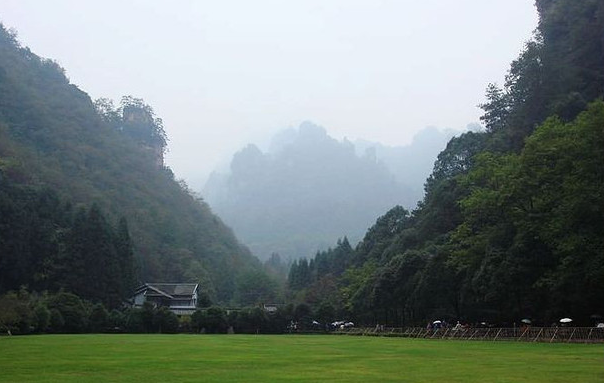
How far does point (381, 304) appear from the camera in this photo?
2165 inches

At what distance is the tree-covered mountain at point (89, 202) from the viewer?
60.2 metres

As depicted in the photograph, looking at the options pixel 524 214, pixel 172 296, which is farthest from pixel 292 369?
pixel 172 296

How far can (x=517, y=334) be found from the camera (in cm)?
3606

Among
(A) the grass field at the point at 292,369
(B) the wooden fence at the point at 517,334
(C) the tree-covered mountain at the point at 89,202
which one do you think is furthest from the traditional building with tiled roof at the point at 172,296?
(A) the grass field at the point at 292,369

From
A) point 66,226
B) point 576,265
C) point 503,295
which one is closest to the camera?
point 576,265

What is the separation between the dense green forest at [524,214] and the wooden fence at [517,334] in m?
2.34

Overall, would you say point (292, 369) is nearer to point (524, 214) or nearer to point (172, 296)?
point (524, 214)

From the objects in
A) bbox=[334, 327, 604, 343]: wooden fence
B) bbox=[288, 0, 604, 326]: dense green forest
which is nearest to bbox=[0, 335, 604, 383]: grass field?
bbox=[334, 327, 604, 343]: wooden fence

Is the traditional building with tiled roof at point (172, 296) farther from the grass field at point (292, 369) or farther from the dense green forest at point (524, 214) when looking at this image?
the grass field at point (292, 369)

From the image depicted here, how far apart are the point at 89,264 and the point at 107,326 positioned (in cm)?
903

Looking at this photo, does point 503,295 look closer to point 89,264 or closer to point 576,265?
point 576,265

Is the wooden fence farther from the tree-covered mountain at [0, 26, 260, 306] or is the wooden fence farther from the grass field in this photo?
the tree-covered mountain at [0, 26, 260, 306]

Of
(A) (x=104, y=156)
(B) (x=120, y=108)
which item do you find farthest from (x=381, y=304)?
(B) (x=120, y=108)

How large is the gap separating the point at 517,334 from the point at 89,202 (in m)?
64.2
